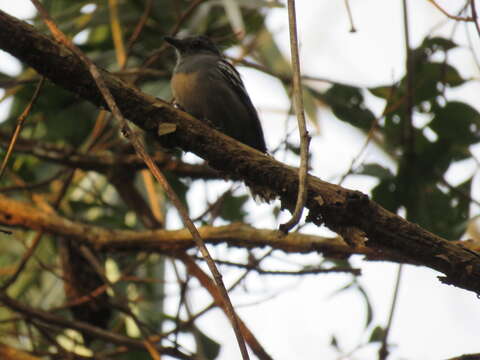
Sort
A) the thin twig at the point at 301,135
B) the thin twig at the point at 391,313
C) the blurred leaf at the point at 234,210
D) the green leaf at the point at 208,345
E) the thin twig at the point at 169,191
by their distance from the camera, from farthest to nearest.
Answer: the blurred leaf at the point at 234,210 → the green leaf at the point at 208,345 → the thin twig at the point at 391,313 → the thin twig at the point at 301,135 → the thin twig at the point at 169,191

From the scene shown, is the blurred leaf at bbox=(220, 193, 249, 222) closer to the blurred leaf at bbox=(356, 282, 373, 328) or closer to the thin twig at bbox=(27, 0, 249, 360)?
the blurred leaf at bbox=(356, 282, 373, 328)

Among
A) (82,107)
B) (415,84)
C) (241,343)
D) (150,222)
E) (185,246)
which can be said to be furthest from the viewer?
(82,107)

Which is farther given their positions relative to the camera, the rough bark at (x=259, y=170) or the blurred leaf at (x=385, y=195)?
the blurred leaf at (x=385, y=195)

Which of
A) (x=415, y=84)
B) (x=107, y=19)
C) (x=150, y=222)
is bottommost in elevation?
(x=150, y=222)

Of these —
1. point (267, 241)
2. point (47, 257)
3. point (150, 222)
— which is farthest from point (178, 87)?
point (47, 257)

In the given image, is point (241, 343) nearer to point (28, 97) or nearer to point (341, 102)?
point (341, 102)

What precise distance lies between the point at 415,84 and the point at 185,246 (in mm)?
2122

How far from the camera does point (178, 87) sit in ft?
16.7

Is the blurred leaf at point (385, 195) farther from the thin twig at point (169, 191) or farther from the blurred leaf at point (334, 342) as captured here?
the thin twig at point (169, 191)

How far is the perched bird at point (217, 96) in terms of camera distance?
201 inches

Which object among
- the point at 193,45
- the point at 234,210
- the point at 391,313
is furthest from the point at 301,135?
the point at 193,45

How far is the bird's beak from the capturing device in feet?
18.2

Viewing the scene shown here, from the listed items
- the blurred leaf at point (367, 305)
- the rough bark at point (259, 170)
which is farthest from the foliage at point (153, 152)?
the rough bark at point (259, 170)

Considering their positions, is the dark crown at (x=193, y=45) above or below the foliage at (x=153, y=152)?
above
